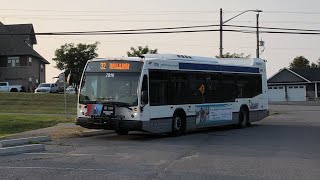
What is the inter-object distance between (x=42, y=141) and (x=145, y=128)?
345 centimetres

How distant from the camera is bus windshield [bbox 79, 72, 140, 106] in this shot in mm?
17812

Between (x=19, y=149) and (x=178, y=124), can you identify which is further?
(x=178, y=124)

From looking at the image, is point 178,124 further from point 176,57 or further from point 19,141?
point 19,141

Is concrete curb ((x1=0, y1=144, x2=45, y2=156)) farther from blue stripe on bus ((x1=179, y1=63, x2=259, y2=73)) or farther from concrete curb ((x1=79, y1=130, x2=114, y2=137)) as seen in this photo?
blue stripe on bus ((x1=179, y1=63, x2=259, y2=73))

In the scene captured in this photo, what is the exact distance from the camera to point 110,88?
18.1 m

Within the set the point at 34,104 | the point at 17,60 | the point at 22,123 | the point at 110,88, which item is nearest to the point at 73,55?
the point at 17,60

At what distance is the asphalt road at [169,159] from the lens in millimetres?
10661

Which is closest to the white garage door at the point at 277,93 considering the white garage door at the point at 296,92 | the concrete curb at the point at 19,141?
the white garage door at the point at 296,92

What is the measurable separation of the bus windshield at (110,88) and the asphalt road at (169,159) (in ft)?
4.59

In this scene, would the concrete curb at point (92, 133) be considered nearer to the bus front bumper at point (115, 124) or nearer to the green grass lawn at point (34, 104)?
the bus front bumper at point (115, 124)

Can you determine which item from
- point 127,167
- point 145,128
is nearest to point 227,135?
point 145,128

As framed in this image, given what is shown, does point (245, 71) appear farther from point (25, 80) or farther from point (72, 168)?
point (25, 80)

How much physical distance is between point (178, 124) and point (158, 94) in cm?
179

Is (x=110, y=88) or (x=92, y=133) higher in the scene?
(x=110, y=88)
